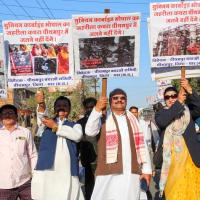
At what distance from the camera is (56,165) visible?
6605 millimetres

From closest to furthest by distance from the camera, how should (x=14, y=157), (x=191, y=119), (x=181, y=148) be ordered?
(x=181, y=148)
(x=191, y=119)
(x=14, y=157)

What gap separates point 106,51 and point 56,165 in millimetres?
1630

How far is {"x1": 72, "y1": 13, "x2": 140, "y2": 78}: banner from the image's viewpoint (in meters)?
7.05

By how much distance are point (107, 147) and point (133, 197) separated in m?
0.66

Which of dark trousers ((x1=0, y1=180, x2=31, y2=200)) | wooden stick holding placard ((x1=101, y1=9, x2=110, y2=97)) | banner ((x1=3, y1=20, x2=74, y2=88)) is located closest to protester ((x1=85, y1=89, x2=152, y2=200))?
wooden stick holding placard ((x1=101, y1=9, x2=110, y2=97))

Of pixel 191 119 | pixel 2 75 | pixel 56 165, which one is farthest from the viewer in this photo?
pixel 2 75

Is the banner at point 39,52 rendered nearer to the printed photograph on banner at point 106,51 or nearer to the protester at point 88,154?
the printed photograph on banner at point 106,51

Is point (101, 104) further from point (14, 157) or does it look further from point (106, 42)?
point (14, 157)

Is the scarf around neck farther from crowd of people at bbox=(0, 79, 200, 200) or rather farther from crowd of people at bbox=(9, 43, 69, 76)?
crowd of people at bbox=(9, 43, 69, 76)

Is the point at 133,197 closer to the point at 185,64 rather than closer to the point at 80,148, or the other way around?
the point at 80,148

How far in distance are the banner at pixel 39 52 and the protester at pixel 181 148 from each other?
178cm

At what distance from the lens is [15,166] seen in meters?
6.71

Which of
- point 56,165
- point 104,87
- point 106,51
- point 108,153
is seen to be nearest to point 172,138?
point 108,153

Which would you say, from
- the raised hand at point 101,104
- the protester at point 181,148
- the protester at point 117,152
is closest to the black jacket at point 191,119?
the protester at point 181,148
